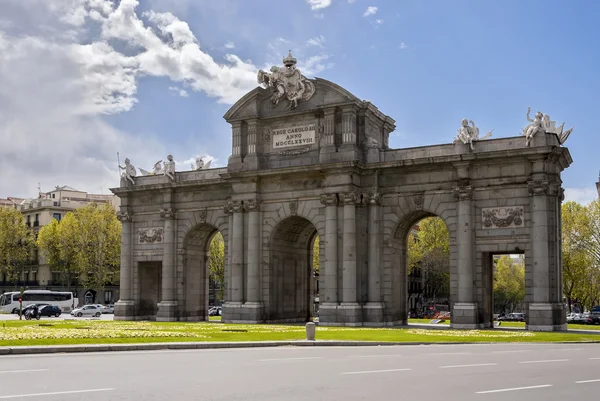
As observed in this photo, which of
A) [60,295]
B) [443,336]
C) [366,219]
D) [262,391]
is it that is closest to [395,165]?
[366,219]

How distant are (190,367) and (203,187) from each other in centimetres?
4184

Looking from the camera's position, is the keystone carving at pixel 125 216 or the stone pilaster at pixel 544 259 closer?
the stone pilaster at pixel 544 259

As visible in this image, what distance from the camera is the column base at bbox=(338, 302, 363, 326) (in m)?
53.3

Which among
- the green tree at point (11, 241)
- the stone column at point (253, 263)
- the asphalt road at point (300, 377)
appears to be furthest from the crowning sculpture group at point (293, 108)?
the green tree at point (11, 241)

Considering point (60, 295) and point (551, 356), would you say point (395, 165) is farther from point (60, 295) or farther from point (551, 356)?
point (60, 295)

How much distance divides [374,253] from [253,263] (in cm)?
946

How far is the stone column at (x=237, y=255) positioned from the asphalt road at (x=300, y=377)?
31.4 m

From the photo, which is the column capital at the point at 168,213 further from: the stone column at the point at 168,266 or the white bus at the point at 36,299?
the white bus at the point at 36,299

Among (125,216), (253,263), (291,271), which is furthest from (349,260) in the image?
(125,216)

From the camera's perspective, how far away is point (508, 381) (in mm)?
18219

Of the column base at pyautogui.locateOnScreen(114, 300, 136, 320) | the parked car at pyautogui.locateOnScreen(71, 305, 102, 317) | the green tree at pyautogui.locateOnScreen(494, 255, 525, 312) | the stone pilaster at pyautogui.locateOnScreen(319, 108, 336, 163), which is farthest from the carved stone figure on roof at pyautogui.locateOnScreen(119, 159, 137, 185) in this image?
the green tree at pyautogui.locateOnScreen(494, 255, 525, 312)

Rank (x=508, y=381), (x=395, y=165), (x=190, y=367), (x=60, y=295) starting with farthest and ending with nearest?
(x=60, y=295), (x=395, y=165), (x=190, y=367), (x=508, y=381)

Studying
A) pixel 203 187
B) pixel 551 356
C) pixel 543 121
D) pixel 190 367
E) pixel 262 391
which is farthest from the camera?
pixel 203 187

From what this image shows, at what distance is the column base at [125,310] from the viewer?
6519cm
